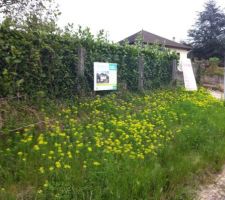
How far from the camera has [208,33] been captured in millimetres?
47500

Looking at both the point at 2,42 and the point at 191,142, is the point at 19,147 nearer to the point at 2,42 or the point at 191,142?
the point at 2,42

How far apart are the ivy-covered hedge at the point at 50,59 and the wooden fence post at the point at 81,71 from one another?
79 millimetres

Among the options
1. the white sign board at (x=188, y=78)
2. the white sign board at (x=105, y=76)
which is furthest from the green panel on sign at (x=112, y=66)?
the white sign board at (x=188, y=78)

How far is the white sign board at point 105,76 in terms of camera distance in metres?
10.4

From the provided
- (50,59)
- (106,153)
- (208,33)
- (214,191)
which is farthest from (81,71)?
(208,33)

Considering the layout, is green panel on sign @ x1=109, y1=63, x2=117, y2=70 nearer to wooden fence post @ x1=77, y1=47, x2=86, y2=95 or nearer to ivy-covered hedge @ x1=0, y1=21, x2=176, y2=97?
ivy-covered hedge @ x1=0, y1=21, x2=176, y2=97

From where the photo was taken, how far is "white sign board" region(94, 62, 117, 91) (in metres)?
10.4

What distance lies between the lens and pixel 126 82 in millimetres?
12203

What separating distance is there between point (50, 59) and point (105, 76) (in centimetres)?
243

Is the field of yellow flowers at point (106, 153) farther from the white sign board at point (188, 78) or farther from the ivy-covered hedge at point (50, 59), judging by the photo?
the white sign board at point (188, 78)

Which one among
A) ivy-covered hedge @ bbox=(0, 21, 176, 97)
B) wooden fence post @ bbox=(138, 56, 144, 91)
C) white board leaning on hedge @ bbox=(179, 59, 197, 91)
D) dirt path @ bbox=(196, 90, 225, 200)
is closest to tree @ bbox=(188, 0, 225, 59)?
white board leaning on hedge @ bbox=(179, 59, 197, 91)

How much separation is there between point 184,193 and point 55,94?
4793mm

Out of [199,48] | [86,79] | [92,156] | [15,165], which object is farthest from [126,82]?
[199,48]

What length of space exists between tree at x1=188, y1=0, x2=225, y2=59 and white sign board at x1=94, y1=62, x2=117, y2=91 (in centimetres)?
3723
